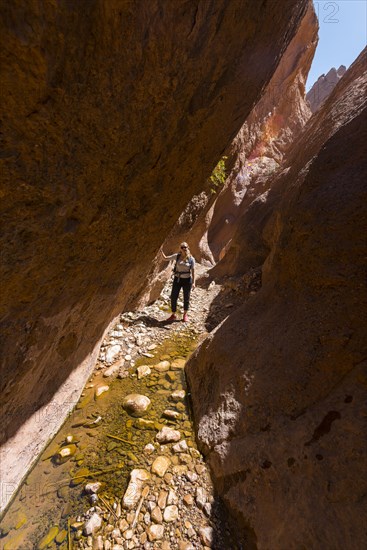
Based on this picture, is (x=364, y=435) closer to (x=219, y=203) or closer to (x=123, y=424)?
(x=123, y=424)

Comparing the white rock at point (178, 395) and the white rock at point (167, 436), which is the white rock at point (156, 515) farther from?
the white rock at point (178, 395)

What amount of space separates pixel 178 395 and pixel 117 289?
6.60ft

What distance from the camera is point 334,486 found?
1.80 meters

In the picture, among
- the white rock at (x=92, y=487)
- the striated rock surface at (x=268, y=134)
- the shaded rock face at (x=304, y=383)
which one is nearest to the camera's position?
the shaded rock face at (x=304, y=383)

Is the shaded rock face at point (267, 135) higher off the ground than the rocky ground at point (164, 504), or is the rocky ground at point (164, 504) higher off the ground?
the shaded rock face at point (267, 135)

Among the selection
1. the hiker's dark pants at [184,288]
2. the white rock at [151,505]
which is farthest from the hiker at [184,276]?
the white rock at [151,505]

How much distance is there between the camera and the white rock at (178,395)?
3.64 m

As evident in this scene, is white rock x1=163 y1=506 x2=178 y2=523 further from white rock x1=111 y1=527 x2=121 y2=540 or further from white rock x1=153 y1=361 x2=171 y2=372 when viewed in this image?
white rock x1=153 y1=361 x2=171 y2=372

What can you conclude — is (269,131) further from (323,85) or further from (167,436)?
(323,85)

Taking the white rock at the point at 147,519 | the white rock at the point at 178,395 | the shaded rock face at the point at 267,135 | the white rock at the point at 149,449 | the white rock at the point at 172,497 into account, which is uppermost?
the shaded rock face at the point at 267,135

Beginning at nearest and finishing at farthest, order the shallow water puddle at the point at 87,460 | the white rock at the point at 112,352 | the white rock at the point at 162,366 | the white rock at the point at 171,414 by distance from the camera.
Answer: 1. the shallow water puddle at the point at 87,460
2. the white rock at the point at 171,414
3. the white rock at the point at 162,366
4. the white rock at the point at 112,352

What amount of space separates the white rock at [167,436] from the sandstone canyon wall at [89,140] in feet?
4.60

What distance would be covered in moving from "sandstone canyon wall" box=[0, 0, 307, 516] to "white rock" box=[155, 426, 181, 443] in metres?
1.40

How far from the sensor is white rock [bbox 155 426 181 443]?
2.96m
